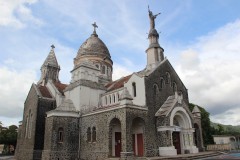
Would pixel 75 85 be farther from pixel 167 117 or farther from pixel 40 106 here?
pixel 167 117

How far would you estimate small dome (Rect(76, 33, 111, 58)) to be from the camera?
124ft

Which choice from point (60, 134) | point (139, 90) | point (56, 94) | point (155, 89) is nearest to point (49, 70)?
point (56, 94)

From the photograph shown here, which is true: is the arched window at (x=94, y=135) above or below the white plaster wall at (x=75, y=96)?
below

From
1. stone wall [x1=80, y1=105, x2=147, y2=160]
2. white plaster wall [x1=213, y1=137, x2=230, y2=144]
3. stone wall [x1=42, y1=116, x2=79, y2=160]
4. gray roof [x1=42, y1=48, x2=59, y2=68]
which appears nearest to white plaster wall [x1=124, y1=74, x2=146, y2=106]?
stone wall [x1=80, y1=105, x2=147, y2=160]

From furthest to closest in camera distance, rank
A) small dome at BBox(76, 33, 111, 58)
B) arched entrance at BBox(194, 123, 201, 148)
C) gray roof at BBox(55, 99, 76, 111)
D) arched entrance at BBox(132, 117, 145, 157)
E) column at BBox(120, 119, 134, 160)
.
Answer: small dome at BBox(76, 33, 111, 58)
arched entrance at BBox(194, 123, 201, 148)
gray roof at BBox(55, 99, 76, 111)
arched entrance at BBox(132, 117, 145, 157)
column at BBox(120, 119, 134, 160)

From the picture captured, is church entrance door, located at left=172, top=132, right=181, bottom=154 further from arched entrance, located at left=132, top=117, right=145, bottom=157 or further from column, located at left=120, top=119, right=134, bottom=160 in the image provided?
column, located at left=120, top=119, right=134, bottom=160

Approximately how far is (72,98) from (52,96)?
4008mm

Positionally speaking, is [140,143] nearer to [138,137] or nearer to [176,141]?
[138,137]

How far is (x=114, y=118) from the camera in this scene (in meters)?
22.7

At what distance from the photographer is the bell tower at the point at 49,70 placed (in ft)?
125

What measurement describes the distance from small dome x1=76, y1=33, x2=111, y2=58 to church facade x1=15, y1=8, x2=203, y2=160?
278 inches

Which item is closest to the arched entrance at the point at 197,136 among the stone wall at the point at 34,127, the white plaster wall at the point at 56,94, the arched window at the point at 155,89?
the arched window at the point at 155,89

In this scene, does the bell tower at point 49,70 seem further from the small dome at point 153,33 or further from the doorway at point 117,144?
the doorway at point 117,144

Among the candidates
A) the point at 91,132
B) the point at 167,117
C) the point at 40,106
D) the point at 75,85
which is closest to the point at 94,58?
the point at 75,85
